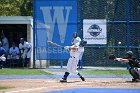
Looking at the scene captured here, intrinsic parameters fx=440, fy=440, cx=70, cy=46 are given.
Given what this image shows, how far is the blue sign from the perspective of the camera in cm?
2778

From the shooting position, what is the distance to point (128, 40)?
28.0 meters

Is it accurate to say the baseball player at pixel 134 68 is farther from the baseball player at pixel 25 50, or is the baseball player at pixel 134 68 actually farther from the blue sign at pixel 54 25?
the baseball player at pixel 25 50

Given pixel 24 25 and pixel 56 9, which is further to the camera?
pixel 24 25

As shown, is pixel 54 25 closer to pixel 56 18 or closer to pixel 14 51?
pixel 56 18

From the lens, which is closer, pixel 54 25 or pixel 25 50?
pixel 54 25

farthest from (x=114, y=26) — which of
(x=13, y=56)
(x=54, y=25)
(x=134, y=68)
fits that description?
(x=134, y=68)

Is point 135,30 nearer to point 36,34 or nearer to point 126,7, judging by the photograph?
point 126,7

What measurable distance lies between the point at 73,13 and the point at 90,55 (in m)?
2.98

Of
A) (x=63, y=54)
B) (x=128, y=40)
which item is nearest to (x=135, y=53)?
(x=128, y=40)

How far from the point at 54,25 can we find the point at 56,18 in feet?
1.58

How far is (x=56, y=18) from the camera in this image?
91.7 feet

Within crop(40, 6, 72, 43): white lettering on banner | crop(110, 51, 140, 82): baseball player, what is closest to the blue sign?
crop(40, 6, 72, 43): white lettering on banner

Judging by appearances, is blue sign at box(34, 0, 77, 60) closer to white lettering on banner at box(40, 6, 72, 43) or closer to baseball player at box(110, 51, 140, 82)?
white lettering on banner at box(40, 6, 72, 43)

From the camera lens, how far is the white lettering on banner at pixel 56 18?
91.2ft
